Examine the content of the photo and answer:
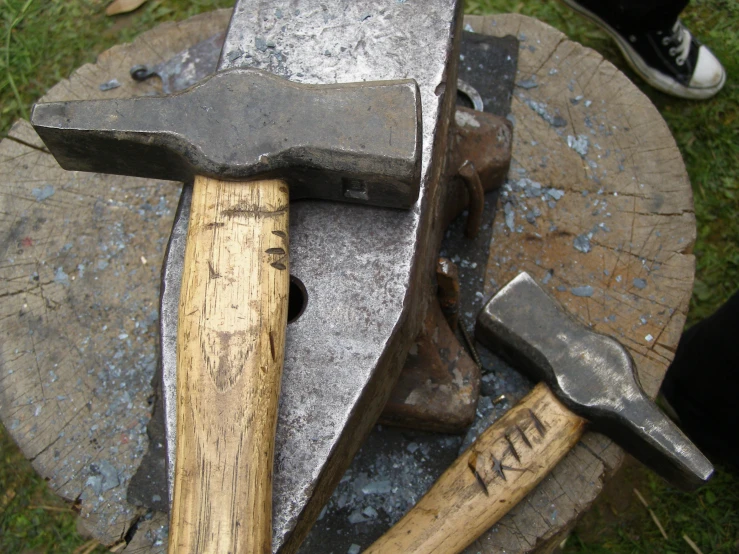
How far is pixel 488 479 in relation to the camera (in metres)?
1.58

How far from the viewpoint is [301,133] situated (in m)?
1.33

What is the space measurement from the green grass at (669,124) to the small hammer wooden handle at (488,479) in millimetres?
997

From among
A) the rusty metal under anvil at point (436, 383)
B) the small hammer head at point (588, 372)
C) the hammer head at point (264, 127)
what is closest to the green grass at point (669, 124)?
the small hammer head at point (588, 372)

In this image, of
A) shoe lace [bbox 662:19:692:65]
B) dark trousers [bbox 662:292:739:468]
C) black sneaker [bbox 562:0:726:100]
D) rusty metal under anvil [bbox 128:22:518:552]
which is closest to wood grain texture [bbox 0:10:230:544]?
rusty metal under anvil [bbox 128:22:518:552]

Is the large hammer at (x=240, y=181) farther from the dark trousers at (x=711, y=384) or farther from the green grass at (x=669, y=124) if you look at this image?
the green grass at (x=669, y=124)

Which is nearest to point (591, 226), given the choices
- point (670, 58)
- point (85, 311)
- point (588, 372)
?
point (588, 372)

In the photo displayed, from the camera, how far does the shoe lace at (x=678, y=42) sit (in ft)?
9.05

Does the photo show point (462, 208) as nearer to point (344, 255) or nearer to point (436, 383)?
point (436, 383)

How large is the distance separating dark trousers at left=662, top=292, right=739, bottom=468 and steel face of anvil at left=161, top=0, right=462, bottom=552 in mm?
953

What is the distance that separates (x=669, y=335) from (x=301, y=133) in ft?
4.00

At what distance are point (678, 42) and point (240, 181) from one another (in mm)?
2222

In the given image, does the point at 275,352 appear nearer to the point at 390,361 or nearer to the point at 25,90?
the point at 390,361

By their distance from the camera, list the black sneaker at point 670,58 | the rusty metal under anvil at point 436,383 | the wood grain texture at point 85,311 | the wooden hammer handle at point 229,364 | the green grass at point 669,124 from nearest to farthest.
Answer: the wooden hammer handle at point 229,364 < the rusty metal under anvil at point 436,383 < the wood grain texture at point 85,311 < the green grass at point 669,124 < the black sneaker at point 670,58

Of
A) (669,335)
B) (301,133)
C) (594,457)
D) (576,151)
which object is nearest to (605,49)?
(576,151)
